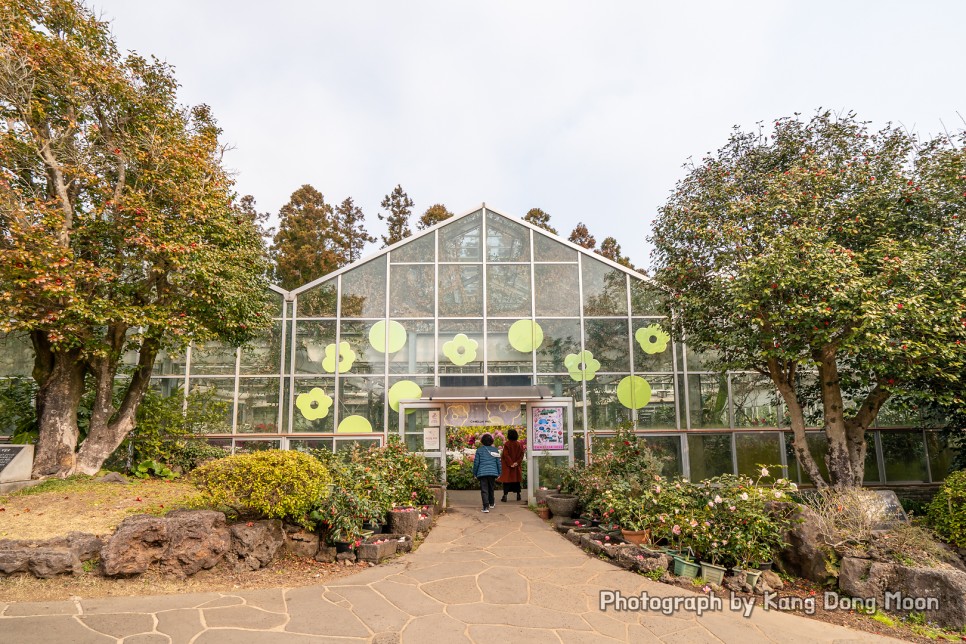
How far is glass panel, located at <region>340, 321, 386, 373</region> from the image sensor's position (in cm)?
1198

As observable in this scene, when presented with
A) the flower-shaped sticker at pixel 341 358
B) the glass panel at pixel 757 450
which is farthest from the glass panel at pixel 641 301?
the flower-shaped sticker at pixel 341 358

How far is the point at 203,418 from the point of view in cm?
1087

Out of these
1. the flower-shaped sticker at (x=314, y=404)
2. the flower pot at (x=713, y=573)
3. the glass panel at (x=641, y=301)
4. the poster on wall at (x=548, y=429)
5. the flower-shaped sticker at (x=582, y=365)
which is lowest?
the flower pot at (x=713, y=573)

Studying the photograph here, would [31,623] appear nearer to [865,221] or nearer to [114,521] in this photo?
[114,521]

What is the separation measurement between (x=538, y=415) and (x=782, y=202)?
544 cm

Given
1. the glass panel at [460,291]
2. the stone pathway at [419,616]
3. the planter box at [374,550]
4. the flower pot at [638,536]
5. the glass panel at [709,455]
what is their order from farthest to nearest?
the glass panel at [460,291] → the glass panel at [709,455] → the flower pot at [638,536] → the planter box at [374,550] → the stone pathway at [419,616]

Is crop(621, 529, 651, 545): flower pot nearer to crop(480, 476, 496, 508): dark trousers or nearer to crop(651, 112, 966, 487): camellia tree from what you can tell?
crop(480, 476, 496, 508): dark trousers

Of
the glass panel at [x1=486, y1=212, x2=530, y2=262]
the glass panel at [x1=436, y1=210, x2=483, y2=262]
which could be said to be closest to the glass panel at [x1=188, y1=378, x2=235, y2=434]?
the glass panel at [x1=436, y1=210, x2=483, y2=262]

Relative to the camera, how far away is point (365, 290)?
12.3 metres

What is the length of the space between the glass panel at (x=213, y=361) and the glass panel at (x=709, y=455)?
391 inches

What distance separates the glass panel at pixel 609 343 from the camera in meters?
12.1

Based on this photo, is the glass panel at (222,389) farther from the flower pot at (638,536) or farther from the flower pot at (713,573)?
the flower pot at (713,573)

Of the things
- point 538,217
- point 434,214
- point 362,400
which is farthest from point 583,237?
point 362,400

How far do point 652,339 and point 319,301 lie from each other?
7.36 m
